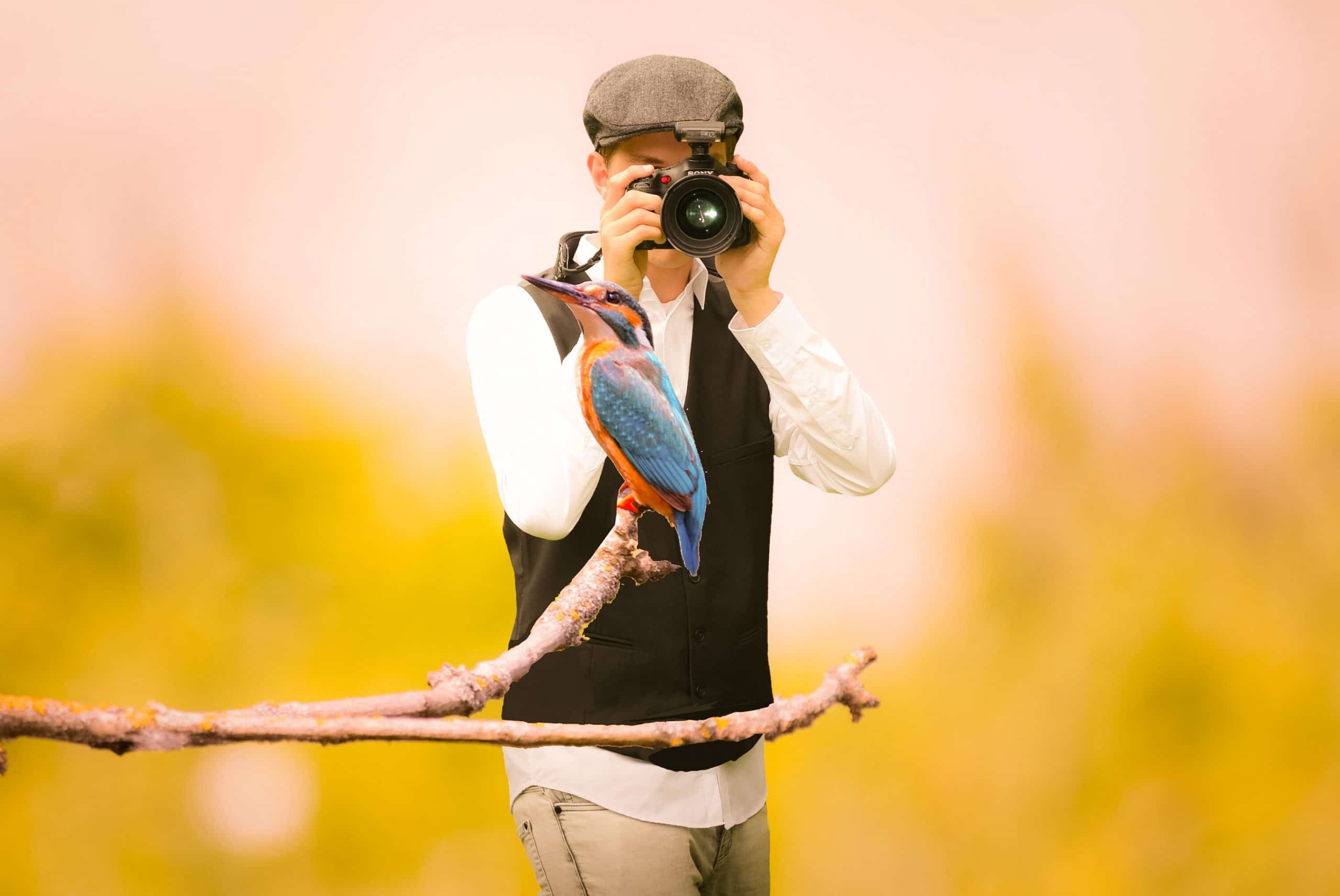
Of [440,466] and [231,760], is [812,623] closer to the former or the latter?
[440,466]

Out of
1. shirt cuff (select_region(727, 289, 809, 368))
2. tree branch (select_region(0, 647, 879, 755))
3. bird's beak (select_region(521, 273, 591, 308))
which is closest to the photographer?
tree branch (select_region(0, 647, 879, 755))

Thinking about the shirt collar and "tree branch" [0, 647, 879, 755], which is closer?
"tree branch" [0, 647, 879, 755]

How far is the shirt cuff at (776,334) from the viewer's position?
104 centimetres

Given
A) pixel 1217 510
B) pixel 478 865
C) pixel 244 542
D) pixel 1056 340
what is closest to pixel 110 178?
pixel 244 542

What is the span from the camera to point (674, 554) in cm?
104

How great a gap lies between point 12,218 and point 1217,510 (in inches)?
65.6

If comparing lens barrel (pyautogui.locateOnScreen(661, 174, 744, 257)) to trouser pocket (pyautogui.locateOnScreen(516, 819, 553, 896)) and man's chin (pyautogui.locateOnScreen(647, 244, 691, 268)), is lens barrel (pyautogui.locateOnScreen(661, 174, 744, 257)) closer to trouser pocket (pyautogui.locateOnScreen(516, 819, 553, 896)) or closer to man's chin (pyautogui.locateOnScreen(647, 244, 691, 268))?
man's chin (pyautogui.locateOnScreen(647, 244, 691, 268))

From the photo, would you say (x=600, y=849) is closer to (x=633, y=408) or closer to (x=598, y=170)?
(x=633, y=408)

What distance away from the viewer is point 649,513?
104 centimetres

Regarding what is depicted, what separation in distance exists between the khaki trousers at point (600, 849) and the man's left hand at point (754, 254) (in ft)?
1.62

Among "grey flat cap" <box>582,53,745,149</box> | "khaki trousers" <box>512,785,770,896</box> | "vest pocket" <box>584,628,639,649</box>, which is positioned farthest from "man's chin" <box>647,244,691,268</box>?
"khaki trousers" <box>512,785,770,896</box>

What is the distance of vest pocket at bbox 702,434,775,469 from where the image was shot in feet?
3.57

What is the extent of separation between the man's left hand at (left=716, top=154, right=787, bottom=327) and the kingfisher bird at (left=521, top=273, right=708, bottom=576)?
103mm

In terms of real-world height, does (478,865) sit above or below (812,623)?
below
